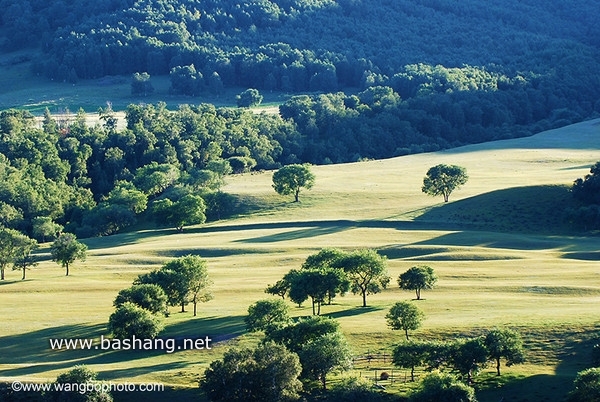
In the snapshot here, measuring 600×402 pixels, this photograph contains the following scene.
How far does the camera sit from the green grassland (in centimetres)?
7400

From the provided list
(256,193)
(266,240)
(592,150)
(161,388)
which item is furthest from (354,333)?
(592,150)

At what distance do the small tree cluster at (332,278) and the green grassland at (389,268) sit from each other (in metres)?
1.62

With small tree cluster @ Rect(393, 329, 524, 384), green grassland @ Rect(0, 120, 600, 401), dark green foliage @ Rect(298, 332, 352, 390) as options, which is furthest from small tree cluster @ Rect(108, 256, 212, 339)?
small tree cluster @ Rect(393, 329, 524, 384)

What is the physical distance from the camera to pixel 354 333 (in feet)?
257

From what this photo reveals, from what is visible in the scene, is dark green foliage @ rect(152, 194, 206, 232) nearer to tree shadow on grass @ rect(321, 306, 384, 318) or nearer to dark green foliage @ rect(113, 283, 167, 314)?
dark green foliage @ rect(113, 283, 167, 314)

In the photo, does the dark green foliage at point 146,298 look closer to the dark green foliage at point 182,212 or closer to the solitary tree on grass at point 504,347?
the solitary tree on grass at point 504,347

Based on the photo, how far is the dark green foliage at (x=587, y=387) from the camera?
206 ft

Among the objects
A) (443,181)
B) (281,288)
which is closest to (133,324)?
(281,288)

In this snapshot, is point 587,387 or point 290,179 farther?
point 290,179

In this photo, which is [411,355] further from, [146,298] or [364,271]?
[146,298]

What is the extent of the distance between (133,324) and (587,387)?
110ft

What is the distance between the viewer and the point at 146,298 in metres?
84.8

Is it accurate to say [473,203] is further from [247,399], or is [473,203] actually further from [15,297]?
[247,399]

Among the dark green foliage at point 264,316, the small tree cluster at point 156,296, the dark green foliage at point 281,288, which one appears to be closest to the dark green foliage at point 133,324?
the small tree cluster at point 156,296
